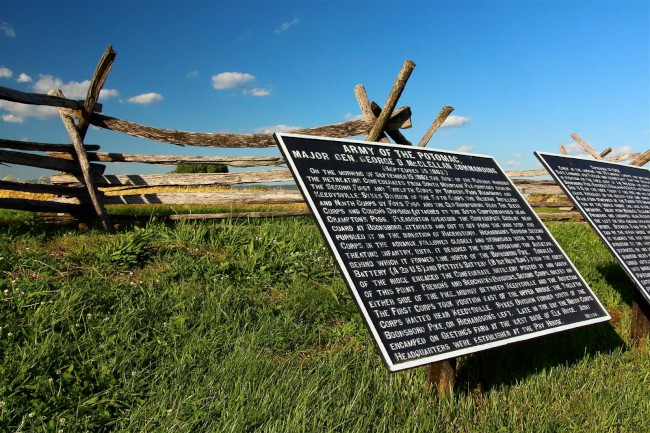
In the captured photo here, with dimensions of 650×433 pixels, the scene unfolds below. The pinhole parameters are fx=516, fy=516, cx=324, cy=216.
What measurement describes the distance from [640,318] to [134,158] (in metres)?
6.03

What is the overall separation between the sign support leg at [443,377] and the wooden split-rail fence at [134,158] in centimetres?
373

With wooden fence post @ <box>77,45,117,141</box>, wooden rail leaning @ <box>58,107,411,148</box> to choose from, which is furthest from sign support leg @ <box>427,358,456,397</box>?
wooden fence post @ <box>77,45,117,141</box>

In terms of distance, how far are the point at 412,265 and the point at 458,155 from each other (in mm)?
1431

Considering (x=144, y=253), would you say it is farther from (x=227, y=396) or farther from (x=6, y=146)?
(x=6, y=146)

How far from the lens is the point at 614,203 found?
4.67 m

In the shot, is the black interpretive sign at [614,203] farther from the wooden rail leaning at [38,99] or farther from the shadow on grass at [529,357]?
the wooden rail leaning at [38,99]

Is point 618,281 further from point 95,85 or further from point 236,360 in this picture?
point 95,85

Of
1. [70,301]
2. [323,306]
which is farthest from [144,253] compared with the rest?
[323,306]

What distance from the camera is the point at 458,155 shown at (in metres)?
3.87

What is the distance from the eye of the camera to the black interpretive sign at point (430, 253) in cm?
255


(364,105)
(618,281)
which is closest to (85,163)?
(364,105)

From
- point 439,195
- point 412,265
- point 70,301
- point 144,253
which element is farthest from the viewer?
point 144,253

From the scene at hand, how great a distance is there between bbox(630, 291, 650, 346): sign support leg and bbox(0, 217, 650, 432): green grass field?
14 cm

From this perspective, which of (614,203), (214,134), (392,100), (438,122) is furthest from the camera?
(438,122)
